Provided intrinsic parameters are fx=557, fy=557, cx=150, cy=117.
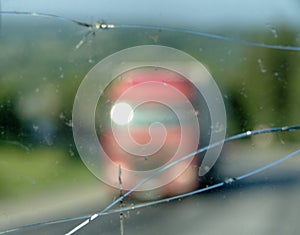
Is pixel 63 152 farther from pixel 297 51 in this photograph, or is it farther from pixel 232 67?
pixel 297 51

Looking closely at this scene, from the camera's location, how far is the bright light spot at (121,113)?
2037 mm

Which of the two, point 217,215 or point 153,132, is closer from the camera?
point 153,132

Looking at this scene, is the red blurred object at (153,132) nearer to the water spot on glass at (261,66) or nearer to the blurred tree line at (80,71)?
the blurred tree line at (80,71)

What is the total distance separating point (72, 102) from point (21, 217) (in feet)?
1.50

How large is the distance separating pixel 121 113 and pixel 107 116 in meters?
0.10

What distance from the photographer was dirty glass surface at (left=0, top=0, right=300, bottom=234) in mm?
1963

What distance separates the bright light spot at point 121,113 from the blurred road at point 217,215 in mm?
328

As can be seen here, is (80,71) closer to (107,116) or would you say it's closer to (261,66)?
(107,116)

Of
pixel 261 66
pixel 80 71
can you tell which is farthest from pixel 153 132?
pixel 261 66

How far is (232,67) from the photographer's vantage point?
2.25 metres

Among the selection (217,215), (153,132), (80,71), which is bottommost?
(217,215)

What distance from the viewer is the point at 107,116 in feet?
6.61

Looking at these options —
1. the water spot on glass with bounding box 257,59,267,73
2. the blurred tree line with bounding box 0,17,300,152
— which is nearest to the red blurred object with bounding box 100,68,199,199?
the blurred tree line with bounding box 0,17,300,152

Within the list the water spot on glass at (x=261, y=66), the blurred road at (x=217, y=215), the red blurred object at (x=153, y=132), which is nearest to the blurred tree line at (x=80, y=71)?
the water spot on glass at (x=261, y=66)
